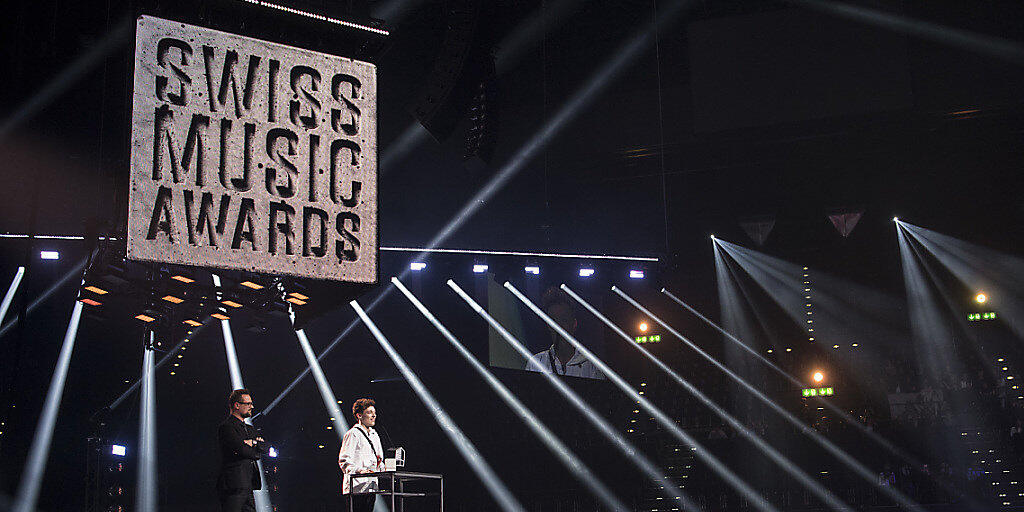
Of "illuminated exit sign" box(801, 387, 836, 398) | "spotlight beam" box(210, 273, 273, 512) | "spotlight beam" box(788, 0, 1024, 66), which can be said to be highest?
"spotlight beam" box(788, 0, 1024, 66)

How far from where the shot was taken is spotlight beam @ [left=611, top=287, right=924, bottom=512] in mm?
9523

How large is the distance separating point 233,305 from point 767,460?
6.36 meters

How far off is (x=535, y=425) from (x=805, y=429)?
326cm

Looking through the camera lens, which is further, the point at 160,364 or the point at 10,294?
the point at 160,364

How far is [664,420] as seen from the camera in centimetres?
1150

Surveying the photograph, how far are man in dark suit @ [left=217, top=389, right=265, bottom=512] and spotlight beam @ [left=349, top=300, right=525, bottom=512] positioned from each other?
4975 millimetres

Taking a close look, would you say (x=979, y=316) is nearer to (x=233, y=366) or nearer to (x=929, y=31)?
(x=929, y=31)

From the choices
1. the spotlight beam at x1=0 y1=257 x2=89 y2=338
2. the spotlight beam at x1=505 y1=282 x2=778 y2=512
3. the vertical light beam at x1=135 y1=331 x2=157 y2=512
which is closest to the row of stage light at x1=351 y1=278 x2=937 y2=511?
the spotlight beam at x1=505 y1=282 x2=778 y2=512

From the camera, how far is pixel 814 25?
886 cm

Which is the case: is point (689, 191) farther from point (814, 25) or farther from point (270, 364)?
point (270, 364)

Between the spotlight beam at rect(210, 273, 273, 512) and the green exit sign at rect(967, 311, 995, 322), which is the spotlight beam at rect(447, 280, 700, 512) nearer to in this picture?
the spotlight beam at rect(210, 273, 273, 512)

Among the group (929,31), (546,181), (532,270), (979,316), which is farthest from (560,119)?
(979,316)

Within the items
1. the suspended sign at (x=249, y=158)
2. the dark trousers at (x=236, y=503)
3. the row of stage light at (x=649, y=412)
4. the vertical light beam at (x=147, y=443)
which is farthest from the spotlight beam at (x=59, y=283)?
the suspended sign at (x=249, y=158)

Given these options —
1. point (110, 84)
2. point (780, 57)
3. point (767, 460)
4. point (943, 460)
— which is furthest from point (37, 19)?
point (943, 460)
